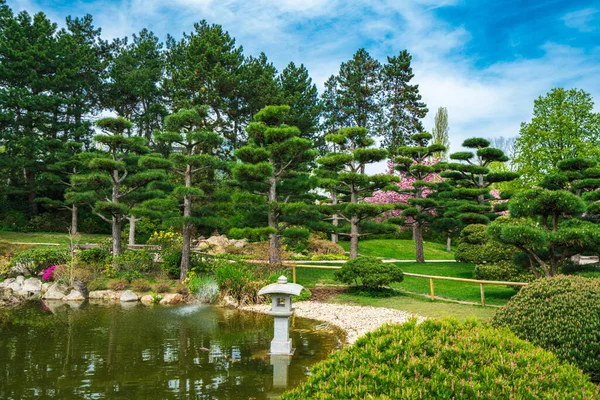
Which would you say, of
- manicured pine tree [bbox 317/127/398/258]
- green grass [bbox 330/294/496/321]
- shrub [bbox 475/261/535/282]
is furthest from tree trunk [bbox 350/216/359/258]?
shrub [bbox 475/261/535/282]

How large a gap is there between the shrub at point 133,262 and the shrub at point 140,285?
3.18 ft

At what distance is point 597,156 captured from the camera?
20.6m

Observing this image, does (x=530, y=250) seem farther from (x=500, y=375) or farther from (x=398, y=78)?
(x=398, y=78)

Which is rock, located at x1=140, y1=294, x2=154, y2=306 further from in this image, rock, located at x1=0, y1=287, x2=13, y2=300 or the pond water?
rock, located at x1=0, y1=287, x2=13, y2=300

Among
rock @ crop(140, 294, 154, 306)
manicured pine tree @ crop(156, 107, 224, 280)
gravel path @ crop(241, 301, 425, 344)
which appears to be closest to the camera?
gravel path @ crop(241, 301, 425, 344)

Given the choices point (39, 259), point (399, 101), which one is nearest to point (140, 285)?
point (39, 259)

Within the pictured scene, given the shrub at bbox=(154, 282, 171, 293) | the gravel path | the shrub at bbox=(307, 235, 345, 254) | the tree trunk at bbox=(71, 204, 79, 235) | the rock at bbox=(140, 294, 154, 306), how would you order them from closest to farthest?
the gravel path
the rock at bbox=(140, 294, 154, 306)
the shrub at bbox=(154, 282, 171, 293)
the shrub at bbox=(307, 235, 345, 254)
the tree trunk at bbox=(71, 204, 79, 235)

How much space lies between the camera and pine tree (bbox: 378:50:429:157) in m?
33.8

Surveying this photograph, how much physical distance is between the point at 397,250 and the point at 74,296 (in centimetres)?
1717

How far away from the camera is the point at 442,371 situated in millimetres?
2617

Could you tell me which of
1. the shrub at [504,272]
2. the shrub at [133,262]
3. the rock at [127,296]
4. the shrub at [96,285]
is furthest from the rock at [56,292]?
the shrub at [504,272]

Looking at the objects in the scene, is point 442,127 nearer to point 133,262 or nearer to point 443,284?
point 443,284

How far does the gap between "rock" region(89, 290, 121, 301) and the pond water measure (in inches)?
80.1

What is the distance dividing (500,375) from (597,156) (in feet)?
73.4
